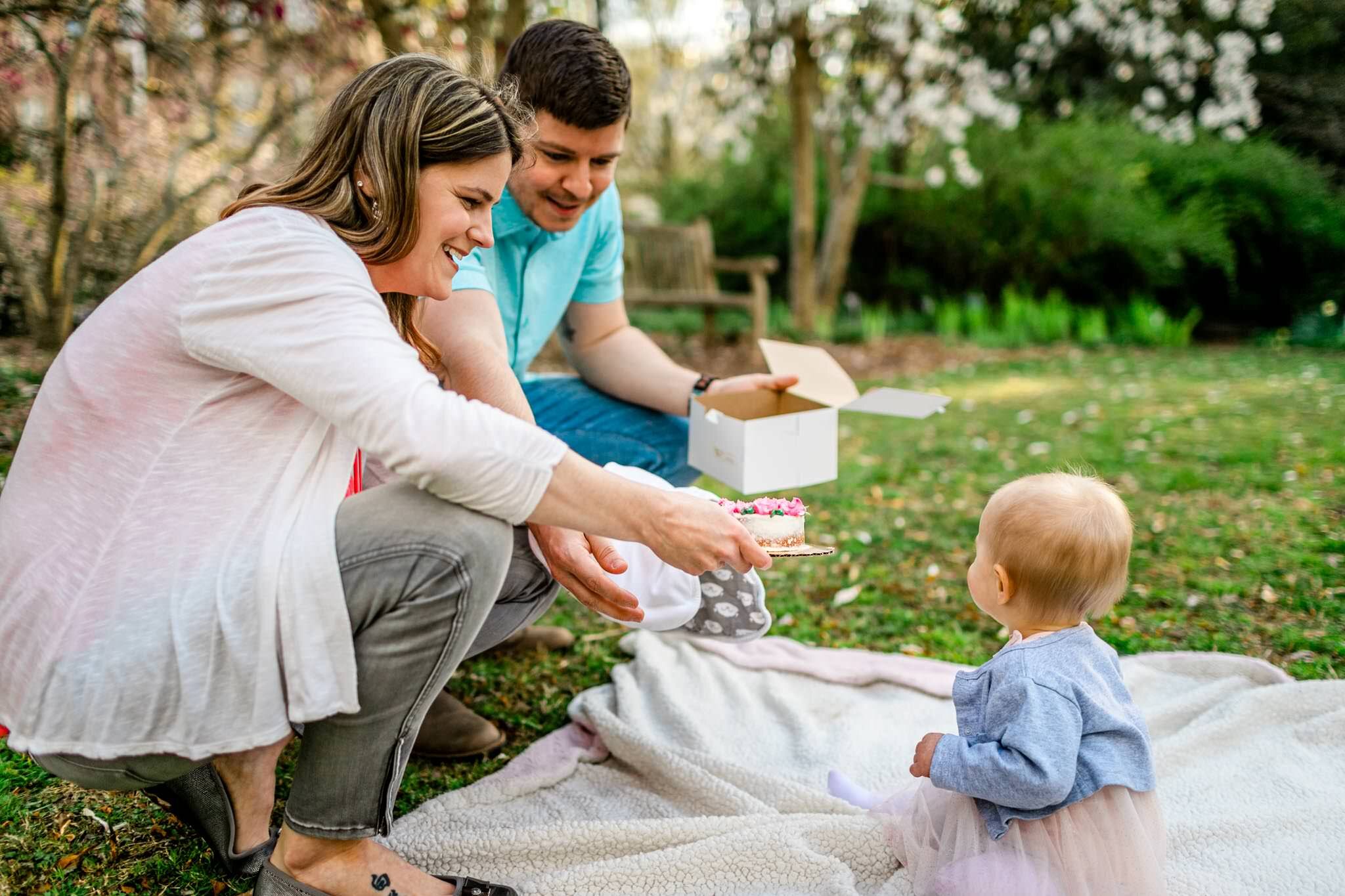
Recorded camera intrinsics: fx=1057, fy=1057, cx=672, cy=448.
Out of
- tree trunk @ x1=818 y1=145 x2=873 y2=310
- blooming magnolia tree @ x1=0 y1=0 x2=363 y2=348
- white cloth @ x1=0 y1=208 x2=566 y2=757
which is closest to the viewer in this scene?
white cloth @ x1=0 y1=208 x2=566 y2=757

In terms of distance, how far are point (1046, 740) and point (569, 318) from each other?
70.7 inches

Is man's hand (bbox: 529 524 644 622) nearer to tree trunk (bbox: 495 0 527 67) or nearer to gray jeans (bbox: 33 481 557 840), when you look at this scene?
gray jeans (bbox: 33 481 557 840)

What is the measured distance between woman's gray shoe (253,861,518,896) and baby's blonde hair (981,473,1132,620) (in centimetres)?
102

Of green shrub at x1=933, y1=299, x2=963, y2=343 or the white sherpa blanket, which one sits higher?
green shrub at x1=933, y1=299, x2=963, y2=343

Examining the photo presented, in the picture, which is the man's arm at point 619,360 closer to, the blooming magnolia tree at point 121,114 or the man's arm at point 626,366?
the man's arm at point 626,366

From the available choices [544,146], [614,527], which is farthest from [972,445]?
[614,527]

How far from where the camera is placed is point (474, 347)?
2.19 meters

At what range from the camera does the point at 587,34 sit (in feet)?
7.96

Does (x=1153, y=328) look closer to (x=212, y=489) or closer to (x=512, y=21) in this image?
(x=512, y=21)

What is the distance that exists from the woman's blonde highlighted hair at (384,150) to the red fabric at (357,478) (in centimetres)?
40

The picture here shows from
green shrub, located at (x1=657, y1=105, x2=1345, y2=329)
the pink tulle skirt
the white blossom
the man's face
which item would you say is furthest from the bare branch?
the white blossom

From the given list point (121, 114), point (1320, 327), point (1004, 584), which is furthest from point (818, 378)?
point (1320, 327)

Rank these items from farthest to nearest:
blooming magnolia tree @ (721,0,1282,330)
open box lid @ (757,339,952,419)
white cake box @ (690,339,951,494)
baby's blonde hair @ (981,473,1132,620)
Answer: blooming magnolia tree @ (721,0,1282,330), open box lid @ (757,339,952,419), white cake box @ (690,339,951,494), baby's blonde hair @ (981,473,1132,620)

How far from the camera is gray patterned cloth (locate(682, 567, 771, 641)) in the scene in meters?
2.21
